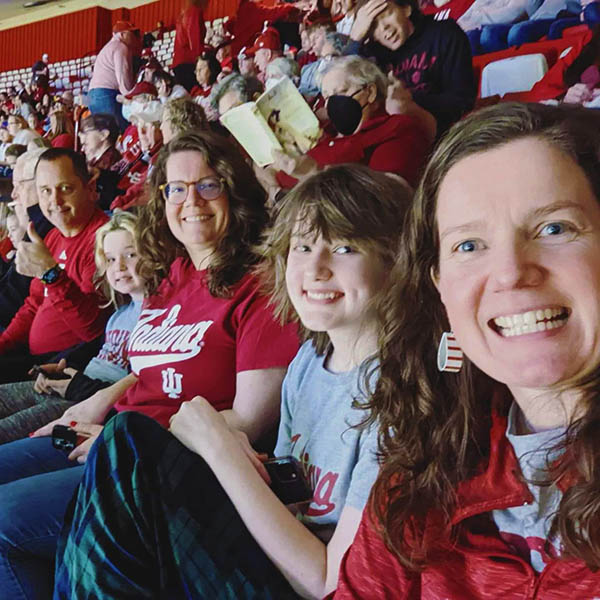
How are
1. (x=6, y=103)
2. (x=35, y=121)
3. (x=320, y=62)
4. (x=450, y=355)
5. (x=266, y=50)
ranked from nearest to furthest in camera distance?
(x=450, y=355) < (x=320, y=62) < (x=266, y=50) < (x=35, y=121) < (x=6, y=103)

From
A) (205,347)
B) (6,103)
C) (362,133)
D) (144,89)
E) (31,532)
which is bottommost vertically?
(31,532)

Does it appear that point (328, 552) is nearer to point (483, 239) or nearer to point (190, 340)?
point (483, 239)

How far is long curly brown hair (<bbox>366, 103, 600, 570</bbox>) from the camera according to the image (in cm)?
65

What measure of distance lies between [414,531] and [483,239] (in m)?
0.33

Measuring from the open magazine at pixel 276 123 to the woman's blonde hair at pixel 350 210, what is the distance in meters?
0.92

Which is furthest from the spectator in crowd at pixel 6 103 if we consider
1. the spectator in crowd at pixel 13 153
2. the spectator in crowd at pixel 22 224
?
the spectator in crowd at pixel 22 224

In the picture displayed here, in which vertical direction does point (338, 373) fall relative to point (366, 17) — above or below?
below

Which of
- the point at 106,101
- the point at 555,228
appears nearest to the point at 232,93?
the point at 106,101

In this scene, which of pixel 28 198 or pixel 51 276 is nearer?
pixel 51 276

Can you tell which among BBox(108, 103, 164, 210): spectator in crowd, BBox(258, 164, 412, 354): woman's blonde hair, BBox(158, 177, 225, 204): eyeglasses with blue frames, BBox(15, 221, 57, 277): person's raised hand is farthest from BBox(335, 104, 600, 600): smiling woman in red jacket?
BBox(108, 103, 164, 210): spectator in crowd

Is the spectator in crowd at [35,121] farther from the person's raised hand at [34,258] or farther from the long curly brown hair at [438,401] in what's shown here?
the long curly brown hair at [438,401]

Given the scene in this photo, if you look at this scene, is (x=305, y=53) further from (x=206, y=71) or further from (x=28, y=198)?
(x=28, y=198)

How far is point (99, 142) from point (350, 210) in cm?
337

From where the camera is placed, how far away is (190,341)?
1483 mm
